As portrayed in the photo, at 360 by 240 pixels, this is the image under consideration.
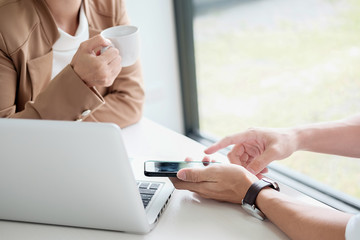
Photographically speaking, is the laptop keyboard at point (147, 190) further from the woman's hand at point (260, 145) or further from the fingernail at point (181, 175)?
the woman's hand at point (260, 145)

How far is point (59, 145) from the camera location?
82cm

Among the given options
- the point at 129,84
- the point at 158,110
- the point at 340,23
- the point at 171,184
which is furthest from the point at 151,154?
the point at 340,23

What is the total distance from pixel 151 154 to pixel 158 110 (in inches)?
52.5

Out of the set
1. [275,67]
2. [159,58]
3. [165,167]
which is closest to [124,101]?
[165,167]

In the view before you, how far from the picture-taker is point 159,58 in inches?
99.2

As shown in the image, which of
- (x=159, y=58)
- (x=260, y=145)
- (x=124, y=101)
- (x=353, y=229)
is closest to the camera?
(x=353, y=229)

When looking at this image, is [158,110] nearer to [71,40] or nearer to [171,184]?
[71,40]

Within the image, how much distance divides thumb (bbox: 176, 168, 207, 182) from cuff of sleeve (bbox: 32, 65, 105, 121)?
0.34 m

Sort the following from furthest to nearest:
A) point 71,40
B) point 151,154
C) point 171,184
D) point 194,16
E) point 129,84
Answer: point 194,16
point 129,84
point 71,40
point 151,154
point 171,184

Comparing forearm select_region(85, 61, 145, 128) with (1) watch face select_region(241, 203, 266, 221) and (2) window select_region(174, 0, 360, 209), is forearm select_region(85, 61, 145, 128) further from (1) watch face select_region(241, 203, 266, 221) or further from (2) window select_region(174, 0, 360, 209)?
(2) window select_region(174, 0, 360, 209)

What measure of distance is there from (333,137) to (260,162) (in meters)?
0.23

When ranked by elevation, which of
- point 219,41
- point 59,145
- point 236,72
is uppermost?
point 59,145

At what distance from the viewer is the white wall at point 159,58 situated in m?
2.38

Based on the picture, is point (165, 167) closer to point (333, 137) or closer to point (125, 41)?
point (125, 41)
